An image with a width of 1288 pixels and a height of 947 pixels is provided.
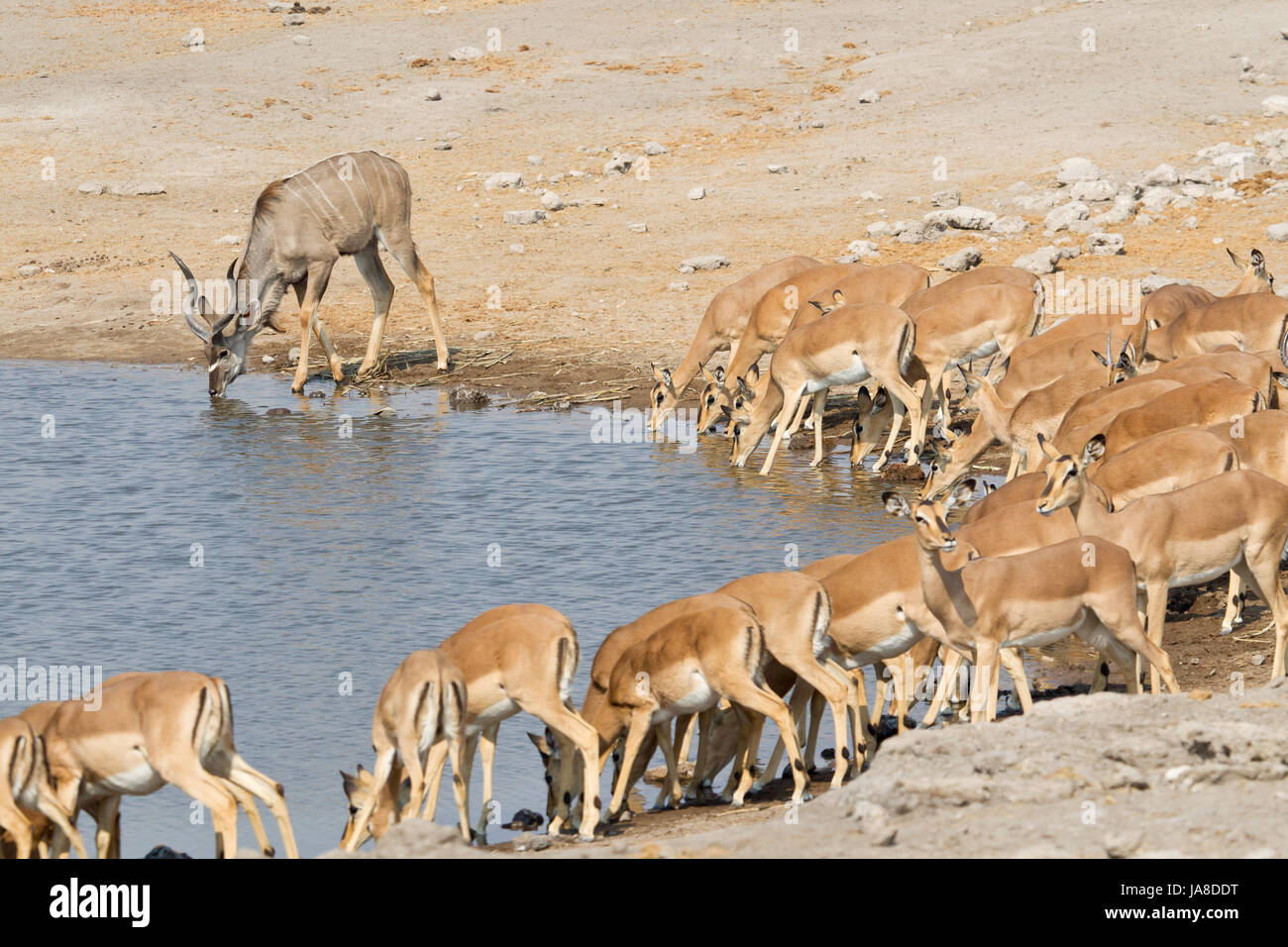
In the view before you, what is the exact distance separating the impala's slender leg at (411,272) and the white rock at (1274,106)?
12977 mm

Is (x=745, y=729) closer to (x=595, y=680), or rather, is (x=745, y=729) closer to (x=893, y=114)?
(x=595, y=680)

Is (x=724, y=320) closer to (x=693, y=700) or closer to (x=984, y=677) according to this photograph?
(x=984, y=677)

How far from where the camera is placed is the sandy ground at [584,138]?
19469 millimetres

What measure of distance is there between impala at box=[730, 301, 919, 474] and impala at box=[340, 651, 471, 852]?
7.25 m

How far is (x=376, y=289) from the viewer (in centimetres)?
1806

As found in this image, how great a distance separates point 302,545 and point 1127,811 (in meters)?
7.31

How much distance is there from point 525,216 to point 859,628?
15.0 meters

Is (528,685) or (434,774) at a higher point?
(528,685)

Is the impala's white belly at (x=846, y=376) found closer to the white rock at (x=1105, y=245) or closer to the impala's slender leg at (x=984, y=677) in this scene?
the white rock at (x=1105, y=245)

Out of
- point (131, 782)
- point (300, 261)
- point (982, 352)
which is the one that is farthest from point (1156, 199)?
point (131, 782)

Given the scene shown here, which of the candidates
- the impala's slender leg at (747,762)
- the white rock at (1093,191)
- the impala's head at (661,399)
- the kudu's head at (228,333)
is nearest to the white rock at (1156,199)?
the white rock at (1093,191)

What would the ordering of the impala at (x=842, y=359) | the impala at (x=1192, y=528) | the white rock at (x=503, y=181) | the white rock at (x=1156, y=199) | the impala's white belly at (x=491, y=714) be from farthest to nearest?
1. the white rock at (x=503, y=181)
2. the white rock at (x=1156, y=199)
3. the impala at (x=842, y=359)
4. the impala at (x=1192, y=528)
5. the impala's white belly at (x=491, y=714)

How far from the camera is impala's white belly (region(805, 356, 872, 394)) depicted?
45.7 feet

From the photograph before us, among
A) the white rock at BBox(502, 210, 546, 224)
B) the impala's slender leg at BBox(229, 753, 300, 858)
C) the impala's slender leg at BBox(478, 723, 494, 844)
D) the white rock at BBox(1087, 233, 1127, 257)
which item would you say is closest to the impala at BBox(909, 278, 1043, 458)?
the white rock at BBox(1087, 233, 1127, 257)
